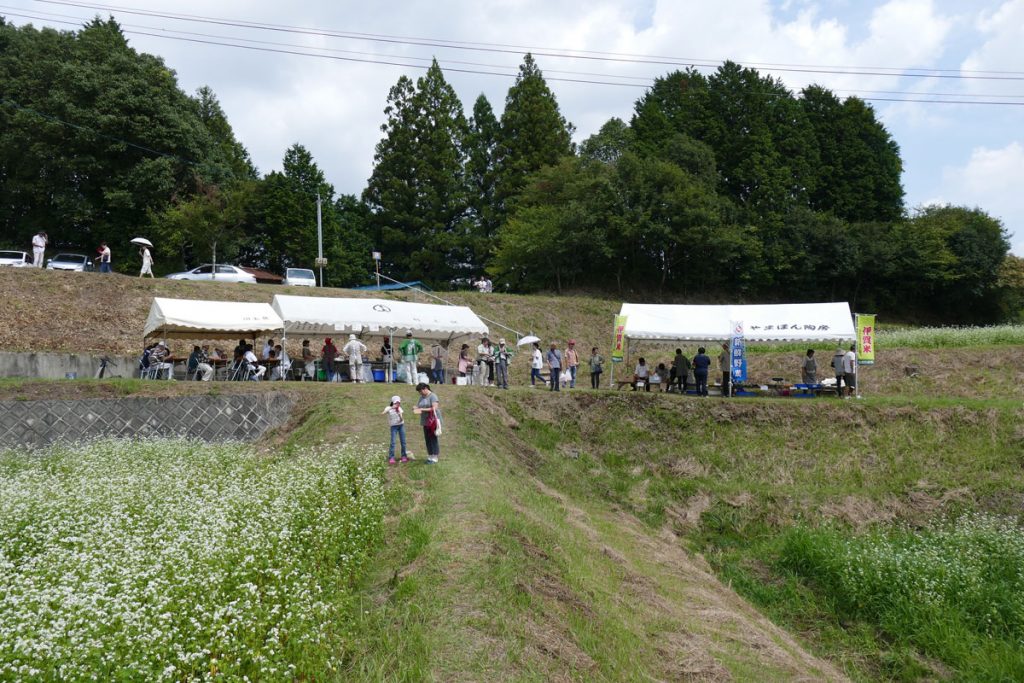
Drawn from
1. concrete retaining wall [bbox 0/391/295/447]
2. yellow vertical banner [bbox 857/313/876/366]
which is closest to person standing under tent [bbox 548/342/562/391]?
concrete retaining wall [bbox 0/391/295/447]

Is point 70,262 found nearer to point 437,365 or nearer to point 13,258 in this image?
point 13,258

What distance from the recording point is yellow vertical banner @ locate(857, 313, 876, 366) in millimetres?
22312

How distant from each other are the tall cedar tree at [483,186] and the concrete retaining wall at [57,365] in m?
27.3

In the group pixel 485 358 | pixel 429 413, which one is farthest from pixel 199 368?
pixel 429 413

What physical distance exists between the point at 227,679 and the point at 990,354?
89.6 feet

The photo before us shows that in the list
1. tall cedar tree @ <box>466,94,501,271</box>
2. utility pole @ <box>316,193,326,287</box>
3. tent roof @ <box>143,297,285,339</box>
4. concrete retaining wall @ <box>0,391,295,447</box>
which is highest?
tall cedar tree @ <box>466,94,501,271</box>

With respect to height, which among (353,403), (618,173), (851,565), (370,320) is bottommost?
(851,565)

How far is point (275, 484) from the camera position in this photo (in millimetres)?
11297

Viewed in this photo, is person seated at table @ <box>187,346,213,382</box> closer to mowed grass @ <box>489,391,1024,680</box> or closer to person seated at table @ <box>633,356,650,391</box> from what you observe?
mowed grass @ <box>489,391,1024,680</box>

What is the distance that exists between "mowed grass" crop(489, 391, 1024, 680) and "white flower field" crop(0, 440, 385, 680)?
730 cm

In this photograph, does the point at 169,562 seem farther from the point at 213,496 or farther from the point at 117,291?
the point at 117,291

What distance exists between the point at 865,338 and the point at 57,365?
22.0 metres

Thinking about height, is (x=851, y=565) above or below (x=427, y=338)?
below

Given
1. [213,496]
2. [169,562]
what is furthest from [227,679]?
[213,496]
